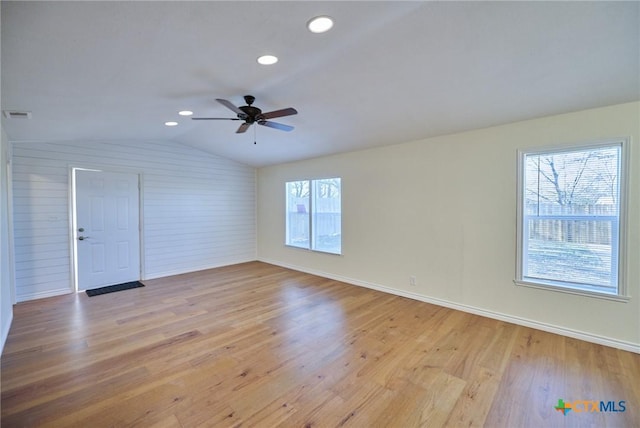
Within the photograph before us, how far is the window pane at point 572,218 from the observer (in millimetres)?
2898

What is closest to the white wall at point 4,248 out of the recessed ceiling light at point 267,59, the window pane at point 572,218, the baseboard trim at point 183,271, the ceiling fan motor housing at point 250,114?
the baseboard trim at point 183,271

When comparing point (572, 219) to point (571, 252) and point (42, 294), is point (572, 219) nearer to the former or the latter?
point (571, 252)

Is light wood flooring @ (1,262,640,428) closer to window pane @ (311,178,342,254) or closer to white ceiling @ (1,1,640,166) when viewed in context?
window pane @ (311,178,342,254)

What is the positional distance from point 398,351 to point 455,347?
2.02ft

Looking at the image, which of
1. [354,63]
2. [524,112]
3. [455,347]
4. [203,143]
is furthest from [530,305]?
[203,143]

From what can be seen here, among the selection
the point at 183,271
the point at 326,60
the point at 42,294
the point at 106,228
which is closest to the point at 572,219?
the point at 326,60

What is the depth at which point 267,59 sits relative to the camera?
2.35 metres

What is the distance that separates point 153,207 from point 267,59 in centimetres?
448

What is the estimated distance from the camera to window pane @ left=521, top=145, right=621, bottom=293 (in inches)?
114

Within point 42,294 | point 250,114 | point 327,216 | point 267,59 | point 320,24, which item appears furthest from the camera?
point 327,216

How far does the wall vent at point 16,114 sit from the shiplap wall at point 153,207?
1.85 m

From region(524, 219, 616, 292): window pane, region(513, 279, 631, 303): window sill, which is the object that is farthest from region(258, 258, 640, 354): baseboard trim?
region(524, 219, 616, 292): window pane

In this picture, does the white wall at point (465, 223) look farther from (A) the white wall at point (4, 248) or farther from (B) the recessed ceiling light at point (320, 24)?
(A) the white wall at point (4, 248)

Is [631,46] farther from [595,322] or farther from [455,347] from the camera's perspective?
[455,347]
